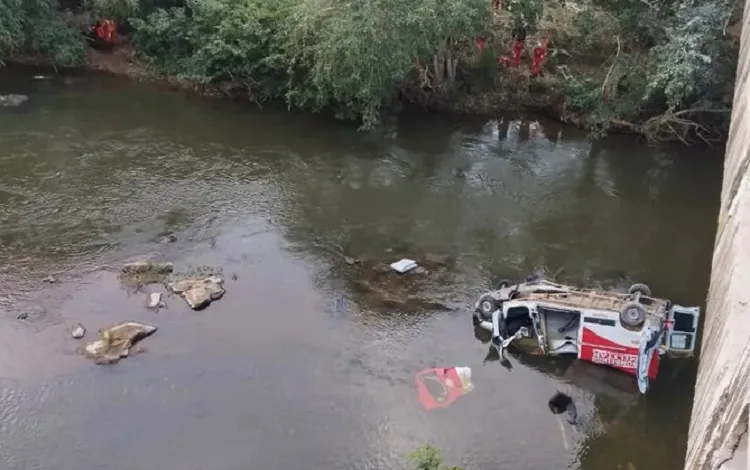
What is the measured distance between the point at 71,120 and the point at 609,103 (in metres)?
17.7

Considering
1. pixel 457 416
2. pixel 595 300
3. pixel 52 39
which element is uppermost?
pixel 52 39

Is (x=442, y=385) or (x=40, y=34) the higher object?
(x=40, y=34)

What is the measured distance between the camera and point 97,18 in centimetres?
3008

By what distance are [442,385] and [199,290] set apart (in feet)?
20.4

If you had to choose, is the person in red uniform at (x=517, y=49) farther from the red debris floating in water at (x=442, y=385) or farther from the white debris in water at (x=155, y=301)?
the white debris in water at (x=155, y=301)

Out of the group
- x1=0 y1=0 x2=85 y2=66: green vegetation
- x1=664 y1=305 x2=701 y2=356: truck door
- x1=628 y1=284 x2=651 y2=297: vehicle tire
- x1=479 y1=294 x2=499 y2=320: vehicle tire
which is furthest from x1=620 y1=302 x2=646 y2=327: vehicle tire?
x1=0 y1=0 x2=85 y2=66: green vegetation

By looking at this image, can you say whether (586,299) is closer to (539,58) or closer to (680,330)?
(680,330)

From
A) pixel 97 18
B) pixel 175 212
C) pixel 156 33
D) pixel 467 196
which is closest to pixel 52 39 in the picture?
pixel 97 18

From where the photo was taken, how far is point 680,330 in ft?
55.3

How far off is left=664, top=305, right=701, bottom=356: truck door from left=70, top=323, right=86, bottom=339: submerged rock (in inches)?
486

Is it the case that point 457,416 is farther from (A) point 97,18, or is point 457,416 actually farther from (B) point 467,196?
(A) point 97,18

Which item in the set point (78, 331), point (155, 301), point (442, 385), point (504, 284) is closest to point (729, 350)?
point (442, 385)

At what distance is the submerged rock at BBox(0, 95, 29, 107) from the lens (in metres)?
27.5

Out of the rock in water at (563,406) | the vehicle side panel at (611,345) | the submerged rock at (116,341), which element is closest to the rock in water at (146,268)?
the submerged rock at (116,341)
